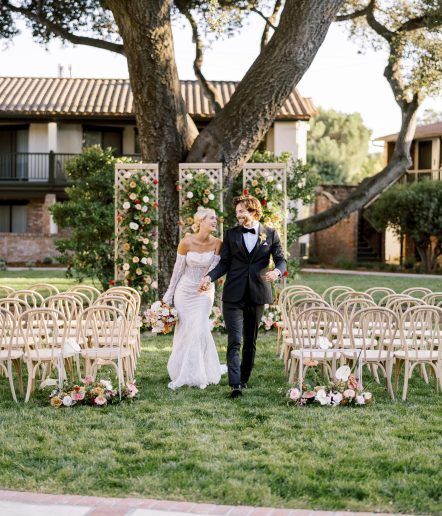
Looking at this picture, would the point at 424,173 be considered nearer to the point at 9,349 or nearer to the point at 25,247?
the point at 25,247

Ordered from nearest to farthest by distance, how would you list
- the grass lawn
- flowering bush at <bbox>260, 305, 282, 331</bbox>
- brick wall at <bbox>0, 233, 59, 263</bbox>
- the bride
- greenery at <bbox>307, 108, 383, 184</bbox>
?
the grass lawn
the bride
flowering bush at <bbox>260, 305, 282, 331</bbox>
brick wall at <bbox>0, 233, 59, 263</bbox>
greenery at <bbox>307, 108, 383, 184</bbox>

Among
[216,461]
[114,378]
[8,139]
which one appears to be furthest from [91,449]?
[8,139]

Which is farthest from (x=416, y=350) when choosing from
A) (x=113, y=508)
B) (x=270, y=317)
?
(x=270, y=317)

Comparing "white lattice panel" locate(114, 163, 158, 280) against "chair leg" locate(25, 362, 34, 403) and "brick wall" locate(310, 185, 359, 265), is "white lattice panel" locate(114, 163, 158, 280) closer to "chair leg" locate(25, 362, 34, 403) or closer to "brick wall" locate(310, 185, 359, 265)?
"chair leg" locate(25, 362, 34, 403)

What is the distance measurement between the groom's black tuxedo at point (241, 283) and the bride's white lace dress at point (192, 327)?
0.48 metres

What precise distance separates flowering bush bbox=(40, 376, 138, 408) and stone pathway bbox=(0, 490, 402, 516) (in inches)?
106

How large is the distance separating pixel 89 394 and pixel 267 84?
7.21 meters

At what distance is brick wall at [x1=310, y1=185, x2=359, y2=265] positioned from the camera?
107ft

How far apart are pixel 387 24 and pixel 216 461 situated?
50.0 feet

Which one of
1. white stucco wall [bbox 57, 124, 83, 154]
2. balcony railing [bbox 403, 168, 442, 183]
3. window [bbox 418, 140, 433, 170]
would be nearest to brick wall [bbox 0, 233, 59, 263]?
white stucco wall [bbox 57, 124, 83, 154]

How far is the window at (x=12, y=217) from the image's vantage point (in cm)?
3391

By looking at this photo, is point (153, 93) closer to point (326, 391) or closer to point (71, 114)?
point (326, 391)

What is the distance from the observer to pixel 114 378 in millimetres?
9766

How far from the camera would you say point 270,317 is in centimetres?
1376
